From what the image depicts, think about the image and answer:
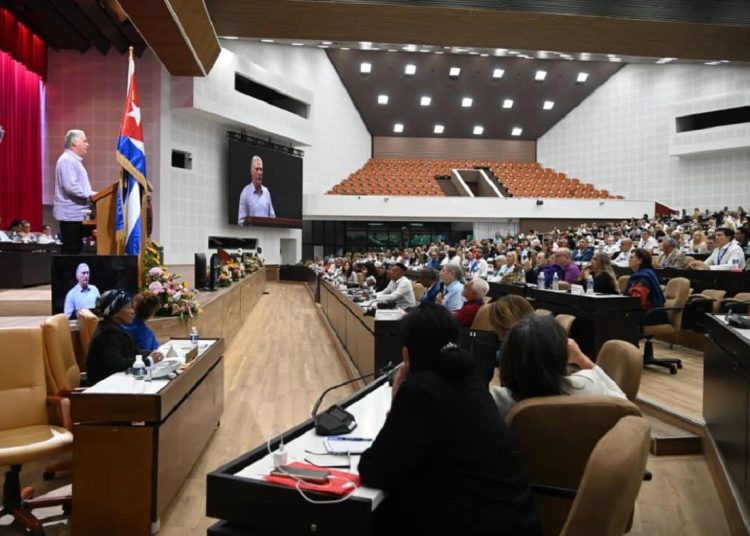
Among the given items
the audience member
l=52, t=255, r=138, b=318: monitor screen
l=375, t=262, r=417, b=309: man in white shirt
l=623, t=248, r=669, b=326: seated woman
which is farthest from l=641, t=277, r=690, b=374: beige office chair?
l=52, t=255, r=138, b=318: monitor screen

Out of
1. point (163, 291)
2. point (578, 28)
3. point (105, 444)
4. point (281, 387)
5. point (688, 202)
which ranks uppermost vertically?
point (578, 28)

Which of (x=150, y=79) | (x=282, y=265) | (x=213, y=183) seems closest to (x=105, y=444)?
(x=150, y=79)

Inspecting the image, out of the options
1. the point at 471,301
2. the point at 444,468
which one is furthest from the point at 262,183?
the point at 444,468

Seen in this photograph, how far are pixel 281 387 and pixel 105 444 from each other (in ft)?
11.3

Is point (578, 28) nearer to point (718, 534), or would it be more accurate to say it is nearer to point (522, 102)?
point (718, 534)

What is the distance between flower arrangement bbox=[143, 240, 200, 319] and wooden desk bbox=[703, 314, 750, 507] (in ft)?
14.6

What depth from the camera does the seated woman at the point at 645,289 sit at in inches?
234

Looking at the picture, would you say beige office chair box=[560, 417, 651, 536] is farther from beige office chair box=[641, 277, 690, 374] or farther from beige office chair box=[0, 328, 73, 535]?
beige office chair box=[641, 277, 690, 374]

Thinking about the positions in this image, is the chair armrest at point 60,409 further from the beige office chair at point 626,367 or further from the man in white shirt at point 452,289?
the man in white shirt at point 452,289

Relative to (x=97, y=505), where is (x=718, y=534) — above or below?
below

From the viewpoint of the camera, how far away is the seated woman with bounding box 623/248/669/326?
594 centimetres

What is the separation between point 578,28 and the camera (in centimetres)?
1084

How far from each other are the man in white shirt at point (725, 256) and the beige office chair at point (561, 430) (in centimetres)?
684

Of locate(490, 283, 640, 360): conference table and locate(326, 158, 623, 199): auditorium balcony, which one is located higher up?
locate(326, 158, 623, 199): auditorium balcony
